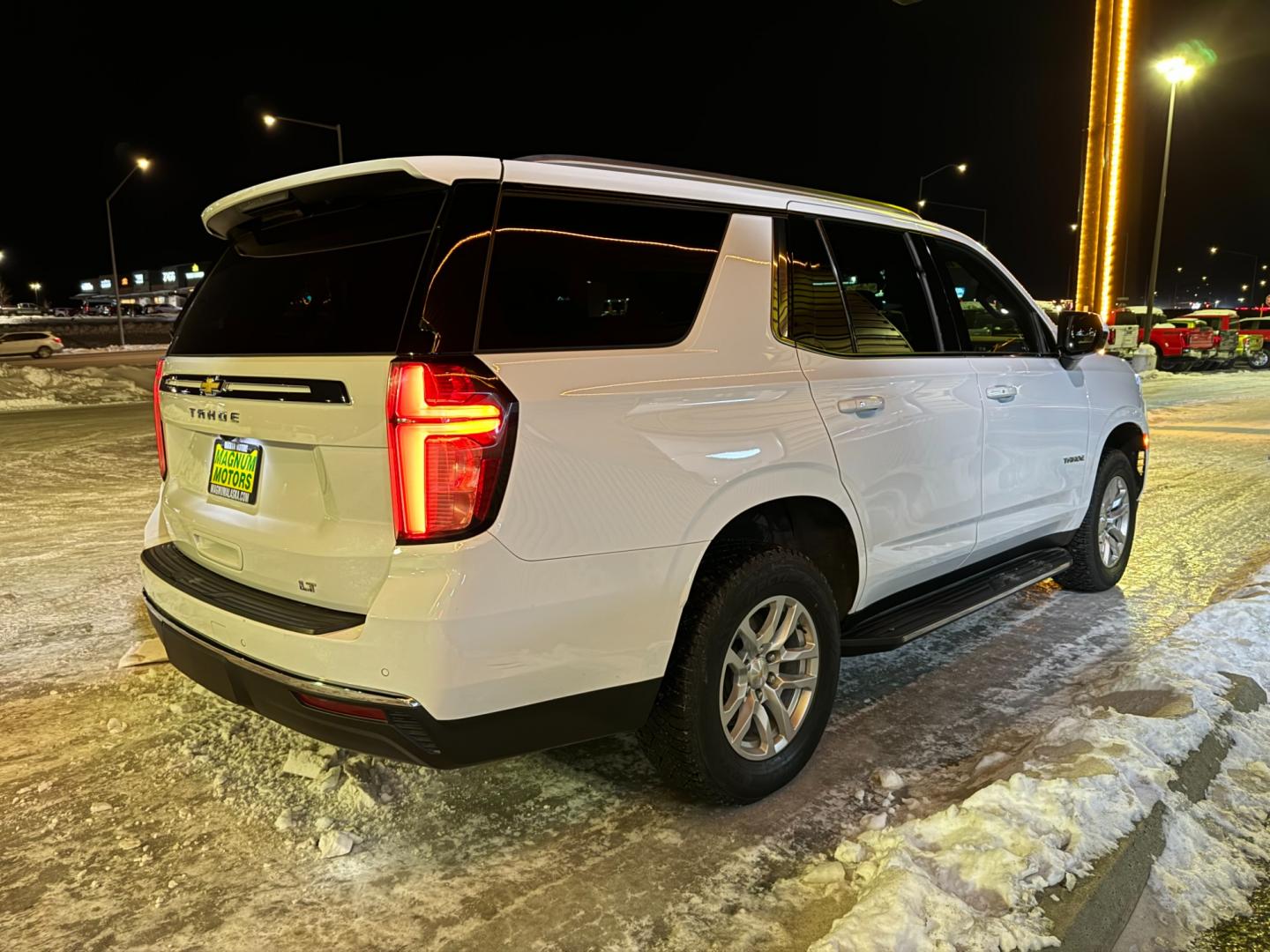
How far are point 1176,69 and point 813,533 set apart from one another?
94.4ft

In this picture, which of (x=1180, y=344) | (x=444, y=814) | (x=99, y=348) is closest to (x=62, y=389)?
(x=444, y=814)

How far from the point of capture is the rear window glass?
7.85 feet

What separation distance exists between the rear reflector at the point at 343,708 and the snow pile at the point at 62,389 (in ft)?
58.6

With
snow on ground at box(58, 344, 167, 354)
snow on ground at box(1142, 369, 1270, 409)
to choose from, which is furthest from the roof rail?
snow on ground at box(58, 344, 167, 354)

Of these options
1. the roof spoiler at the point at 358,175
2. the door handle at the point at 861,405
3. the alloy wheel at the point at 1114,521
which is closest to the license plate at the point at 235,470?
the roof spoiler at the point at 358,175

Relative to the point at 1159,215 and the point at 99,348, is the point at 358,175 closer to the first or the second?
the point at 1159,215

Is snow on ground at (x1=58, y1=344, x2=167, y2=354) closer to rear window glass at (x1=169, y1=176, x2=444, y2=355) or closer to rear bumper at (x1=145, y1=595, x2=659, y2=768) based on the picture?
rear window glass at (x1=169, y1=176, x2=444, y2=355)

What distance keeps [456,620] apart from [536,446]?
0.48 metres

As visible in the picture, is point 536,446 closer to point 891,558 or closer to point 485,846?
point 485,846

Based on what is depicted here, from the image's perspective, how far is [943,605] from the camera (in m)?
3.65

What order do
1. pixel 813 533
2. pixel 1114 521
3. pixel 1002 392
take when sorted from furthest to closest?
pixel 1114 521 → pixel 1002 392 → pixel 813 533

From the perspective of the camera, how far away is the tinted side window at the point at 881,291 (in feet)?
11.2

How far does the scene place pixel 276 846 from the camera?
8.88ft

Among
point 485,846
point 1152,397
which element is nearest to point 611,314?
point 485,846
